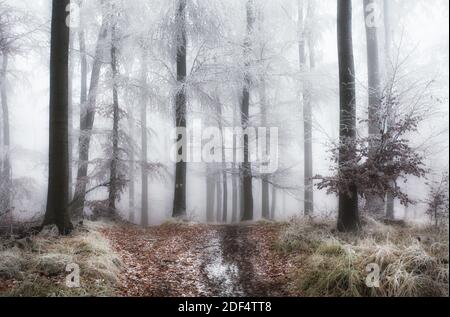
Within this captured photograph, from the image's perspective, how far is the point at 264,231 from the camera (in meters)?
9.75

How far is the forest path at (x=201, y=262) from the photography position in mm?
5895

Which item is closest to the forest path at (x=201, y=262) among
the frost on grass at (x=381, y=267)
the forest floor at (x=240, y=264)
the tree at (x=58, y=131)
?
the forest floor at (x=240, y=264)

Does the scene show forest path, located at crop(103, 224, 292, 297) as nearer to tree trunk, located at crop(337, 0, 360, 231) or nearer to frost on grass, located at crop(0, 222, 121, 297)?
frost on grass, located at crop(0, 222, 121, 297)

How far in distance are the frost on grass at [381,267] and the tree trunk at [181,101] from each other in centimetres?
634

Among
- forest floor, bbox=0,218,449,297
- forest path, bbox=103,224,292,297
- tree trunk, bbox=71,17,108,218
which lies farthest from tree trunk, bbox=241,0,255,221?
tree trunk, bbox=71,17,108,218

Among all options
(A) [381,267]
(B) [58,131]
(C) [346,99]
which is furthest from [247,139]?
(A) [381,267]

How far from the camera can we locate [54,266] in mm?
5809

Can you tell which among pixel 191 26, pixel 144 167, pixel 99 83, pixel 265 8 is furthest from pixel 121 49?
pixel 265 8

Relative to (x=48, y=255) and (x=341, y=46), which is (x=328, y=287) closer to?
(x=48, y=255)

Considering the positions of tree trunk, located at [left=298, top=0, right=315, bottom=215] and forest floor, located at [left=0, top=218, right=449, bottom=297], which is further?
tree trunk, located at [left=298, top=0, right=315, bottom=215]

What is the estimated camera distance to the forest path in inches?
232

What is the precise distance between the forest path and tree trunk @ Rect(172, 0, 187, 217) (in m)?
2.07

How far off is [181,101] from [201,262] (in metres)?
6.21
